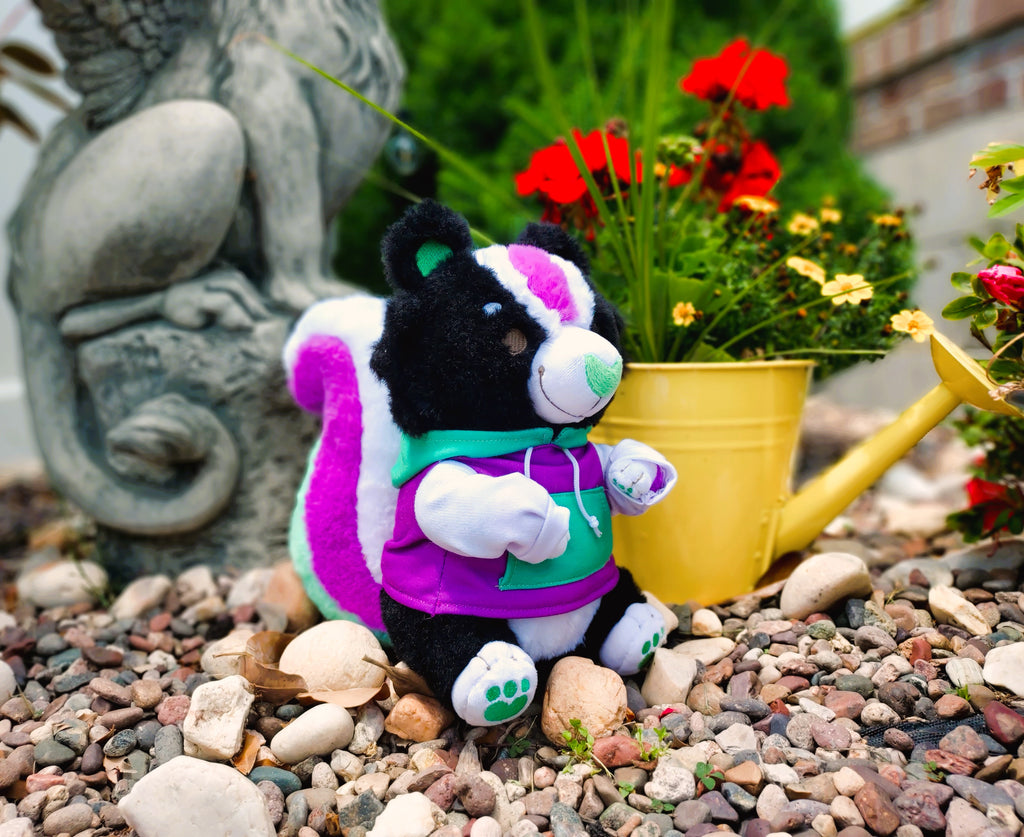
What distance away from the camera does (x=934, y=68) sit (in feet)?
12.0

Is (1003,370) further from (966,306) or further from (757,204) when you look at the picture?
(757,204)

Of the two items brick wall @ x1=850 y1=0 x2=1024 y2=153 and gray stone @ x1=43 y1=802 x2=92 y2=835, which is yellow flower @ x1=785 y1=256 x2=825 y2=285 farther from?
brick wall @ x1=850 y1=0 x2=1024 y2=153

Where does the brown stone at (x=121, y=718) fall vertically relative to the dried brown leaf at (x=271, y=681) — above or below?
below

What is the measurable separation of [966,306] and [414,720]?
1.02 m

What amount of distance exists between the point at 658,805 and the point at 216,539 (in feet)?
3.72

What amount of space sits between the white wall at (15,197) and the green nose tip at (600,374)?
3410 millimetres

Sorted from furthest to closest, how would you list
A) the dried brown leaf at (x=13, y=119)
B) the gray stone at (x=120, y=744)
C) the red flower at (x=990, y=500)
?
the dried brown leaf at (x=13, y=119) < the red flower at (x=990, y=500) < the gray stone at (x=120, y=744)

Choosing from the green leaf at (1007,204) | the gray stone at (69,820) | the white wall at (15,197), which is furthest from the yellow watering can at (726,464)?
the white wall at (15,197)

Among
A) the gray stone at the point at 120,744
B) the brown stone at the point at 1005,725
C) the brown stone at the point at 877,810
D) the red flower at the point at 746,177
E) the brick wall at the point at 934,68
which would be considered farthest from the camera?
the brick wall at the point at 934,68

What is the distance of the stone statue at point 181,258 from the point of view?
5.22 feet

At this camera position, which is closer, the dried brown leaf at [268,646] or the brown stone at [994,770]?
the brown stone at [994,770]

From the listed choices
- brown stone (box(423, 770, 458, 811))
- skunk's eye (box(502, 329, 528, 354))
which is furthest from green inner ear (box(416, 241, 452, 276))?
brown stone (box(423, 770, 458, 811))

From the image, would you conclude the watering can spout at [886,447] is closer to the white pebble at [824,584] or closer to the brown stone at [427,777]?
the white pebble at [824,584]

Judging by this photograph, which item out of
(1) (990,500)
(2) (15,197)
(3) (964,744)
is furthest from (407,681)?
(2) (15,197)
